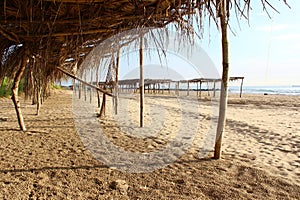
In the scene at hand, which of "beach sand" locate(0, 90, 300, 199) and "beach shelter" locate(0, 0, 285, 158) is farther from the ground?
"beach shelter" locate(0, 0, 285, 158)

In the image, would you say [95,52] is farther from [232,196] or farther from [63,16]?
[232,196]

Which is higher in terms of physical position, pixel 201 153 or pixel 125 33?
pixel 125 33

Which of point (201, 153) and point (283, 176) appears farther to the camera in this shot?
point (201, 153)

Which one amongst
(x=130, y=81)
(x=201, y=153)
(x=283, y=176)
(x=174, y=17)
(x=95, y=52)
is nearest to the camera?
(x=283, y=176)

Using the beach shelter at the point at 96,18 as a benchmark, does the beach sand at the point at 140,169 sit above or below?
below

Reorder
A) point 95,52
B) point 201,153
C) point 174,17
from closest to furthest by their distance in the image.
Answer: point 174,17, point 201,153, point 95,52

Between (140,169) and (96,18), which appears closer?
(96,18)

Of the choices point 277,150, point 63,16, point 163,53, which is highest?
point 63,16

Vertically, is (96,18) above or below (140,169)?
above

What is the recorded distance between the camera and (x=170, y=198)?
5.83 ft

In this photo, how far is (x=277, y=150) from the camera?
11.0 ft

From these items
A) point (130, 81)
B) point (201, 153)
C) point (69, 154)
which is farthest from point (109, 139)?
point (130, 81)

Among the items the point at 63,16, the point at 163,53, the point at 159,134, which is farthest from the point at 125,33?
the point at 159,134

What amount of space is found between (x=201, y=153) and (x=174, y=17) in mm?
1840
